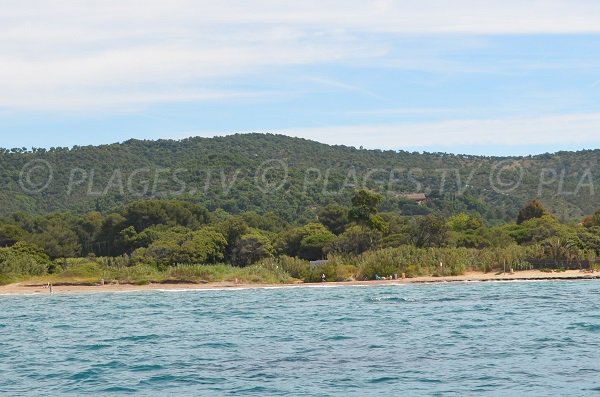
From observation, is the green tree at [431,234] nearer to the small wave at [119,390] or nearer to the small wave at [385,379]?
the small wave at [385,379]

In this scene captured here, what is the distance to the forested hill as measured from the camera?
118250 millimetres

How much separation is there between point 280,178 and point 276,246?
51.4 m

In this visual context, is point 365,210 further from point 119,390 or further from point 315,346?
point 119,390

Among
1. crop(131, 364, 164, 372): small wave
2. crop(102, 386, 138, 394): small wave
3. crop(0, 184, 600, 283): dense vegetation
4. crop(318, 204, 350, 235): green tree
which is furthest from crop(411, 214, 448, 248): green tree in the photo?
crop(102, 386, 138, 394): small wave

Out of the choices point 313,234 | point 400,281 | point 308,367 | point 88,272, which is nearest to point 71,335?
point 308,367

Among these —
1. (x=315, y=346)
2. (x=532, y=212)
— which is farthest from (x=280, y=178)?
(x=315, y=346)

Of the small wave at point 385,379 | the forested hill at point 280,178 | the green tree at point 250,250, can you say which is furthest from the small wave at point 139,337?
the forested hill at point 280,178

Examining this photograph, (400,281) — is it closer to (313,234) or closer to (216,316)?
(313,234)

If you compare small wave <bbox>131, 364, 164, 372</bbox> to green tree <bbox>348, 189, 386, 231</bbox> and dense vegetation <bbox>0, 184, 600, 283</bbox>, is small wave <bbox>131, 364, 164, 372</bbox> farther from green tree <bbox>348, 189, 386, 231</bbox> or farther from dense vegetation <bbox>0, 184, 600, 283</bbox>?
green tree <bbox>348, 189, 386, 231</bbox>

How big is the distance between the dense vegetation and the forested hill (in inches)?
1101

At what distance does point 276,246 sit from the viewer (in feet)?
241

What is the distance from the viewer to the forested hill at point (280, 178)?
11825cm

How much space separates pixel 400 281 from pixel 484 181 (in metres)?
83.2

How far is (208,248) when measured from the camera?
69562 mm
